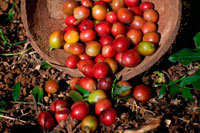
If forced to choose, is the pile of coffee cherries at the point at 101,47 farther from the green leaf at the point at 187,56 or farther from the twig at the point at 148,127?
the green leaf at the point at 187,56

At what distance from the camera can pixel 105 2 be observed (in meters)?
5.00

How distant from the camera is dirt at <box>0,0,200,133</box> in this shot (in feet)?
11.0

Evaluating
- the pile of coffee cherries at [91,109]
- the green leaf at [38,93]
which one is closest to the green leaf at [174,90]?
the pile of coffee cherries at [91,109]

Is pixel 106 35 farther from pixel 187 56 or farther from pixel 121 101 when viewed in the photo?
pixel 187 56

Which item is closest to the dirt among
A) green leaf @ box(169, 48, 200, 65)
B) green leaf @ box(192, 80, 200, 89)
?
green leaf @ box(169, 48, 200, 65)

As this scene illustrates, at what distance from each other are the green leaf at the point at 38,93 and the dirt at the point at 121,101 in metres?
0.09

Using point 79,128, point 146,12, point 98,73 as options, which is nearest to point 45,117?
point 79,128

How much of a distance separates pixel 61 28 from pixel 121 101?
88.1 inches

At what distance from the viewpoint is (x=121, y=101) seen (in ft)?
12.5

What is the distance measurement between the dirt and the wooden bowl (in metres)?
0.16

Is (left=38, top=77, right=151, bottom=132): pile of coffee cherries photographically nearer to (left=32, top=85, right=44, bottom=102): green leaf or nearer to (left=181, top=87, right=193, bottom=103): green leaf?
(left=32, top=85, right=44, bottom=102): green leaf

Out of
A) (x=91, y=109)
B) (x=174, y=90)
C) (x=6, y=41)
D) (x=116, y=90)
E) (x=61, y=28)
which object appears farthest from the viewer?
(x=6, y=41)

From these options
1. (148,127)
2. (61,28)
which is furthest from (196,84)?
(61,28)

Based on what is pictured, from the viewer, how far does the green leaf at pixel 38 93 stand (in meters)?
4.02
